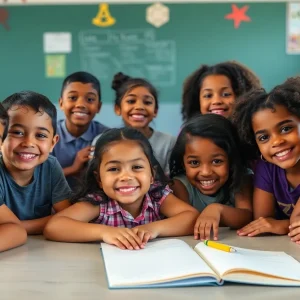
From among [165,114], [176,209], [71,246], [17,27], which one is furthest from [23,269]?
[17,27]

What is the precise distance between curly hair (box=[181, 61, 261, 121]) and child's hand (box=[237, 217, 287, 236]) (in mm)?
956

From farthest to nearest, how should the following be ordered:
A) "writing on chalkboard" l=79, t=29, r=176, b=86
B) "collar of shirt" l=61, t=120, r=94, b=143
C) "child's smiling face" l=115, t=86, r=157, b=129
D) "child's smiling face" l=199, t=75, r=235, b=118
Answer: "writing on chalkboard" l=79, t=29, r=176, b=86 → "collar of shirt" l=61, t=120, r=94, b=143 → "child's smiling face" l=115, t=86, r=157, b=129 → "child's smiling face" l=199, t=75, r=235, b=118

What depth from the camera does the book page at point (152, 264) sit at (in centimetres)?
90

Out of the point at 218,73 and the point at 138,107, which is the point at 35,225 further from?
the point at 218,73

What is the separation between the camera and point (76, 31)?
4023 mm

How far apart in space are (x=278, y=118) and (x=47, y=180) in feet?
2.49

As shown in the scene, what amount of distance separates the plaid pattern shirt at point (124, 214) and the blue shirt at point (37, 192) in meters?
0.17

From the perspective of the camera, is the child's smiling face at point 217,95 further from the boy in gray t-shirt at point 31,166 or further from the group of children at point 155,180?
the boy in gray t-shirt at point 31,166


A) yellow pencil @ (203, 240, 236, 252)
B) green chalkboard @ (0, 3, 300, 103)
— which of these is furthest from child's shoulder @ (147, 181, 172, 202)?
green chalkboard @ (0, 3, 300, 103)

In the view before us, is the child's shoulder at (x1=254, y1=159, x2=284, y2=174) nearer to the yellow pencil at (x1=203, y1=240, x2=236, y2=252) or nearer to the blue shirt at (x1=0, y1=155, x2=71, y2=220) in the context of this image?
the yellow pencil at (x1=203, y1=240, x2=236, y2=252)

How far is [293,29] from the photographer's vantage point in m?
3.98

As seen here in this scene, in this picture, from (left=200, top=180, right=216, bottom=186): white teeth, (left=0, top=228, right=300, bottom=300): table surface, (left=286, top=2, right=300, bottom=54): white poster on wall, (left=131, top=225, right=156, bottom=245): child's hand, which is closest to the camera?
(left=0, top=228, right=300, bottom=300): table surface

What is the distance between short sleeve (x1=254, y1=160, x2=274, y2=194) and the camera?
1.56 m

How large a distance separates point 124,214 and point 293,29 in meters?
3.06
